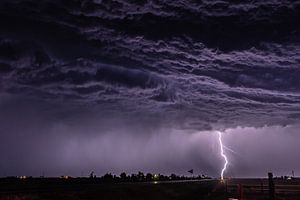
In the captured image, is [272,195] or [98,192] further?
[98,192]

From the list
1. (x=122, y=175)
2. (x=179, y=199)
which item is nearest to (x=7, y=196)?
(x=179, y=199)

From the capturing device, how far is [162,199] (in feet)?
145

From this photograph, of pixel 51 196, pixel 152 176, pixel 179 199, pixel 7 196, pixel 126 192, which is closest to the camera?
pixel 7 196

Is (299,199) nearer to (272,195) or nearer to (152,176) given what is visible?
(272,195)

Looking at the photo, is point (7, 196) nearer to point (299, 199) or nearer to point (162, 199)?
point (162, 199)

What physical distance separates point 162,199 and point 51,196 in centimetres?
1822

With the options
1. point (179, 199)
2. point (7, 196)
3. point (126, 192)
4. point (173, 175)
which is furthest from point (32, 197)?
point (173, 175)

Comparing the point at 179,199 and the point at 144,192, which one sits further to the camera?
the point at 179,199

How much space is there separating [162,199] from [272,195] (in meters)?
25.5

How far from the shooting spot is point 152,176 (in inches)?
5285

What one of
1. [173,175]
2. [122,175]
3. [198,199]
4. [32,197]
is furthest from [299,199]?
[173,175]

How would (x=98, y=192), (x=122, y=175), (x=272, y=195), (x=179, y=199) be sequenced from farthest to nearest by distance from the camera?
(x=122, y=175)
(x=179, y=199)
(x=98, y=192)
(x=272, y=195)

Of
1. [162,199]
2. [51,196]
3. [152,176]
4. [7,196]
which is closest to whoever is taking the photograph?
[7,196]

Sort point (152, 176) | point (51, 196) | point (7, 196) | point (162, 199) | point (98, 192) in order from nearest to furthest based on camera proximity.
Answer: point (7, 196) → point (51, 196) → point (98, 192) → point (162, 199) → point (152, 176)
